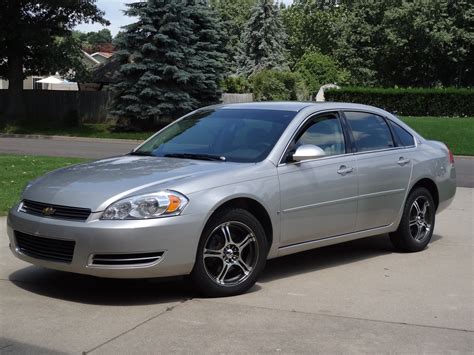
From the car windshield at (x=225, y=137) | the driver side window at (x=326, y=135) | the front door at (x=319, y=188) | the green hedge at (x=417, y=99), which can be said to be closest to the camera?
Result: the front door at (x=319, y=188)

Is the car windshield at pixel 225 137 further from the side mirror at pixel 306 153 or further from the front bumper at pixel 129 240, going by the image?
the front bumper at pixel 129 240

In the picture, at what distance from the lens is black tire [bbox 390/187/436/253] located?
7.50m

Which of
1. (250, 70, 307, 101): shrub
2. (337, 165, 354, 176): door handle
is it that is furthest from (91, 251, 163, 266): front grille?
(250, 70, 307, 101): shrub

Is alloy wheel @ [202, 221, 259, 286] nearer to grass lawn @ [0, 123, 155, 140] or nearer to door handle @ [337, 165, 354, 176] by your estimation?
door handle @ [337, 165, 354, 176]

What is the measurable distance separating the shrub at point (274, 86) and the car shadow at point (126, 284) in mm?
30239

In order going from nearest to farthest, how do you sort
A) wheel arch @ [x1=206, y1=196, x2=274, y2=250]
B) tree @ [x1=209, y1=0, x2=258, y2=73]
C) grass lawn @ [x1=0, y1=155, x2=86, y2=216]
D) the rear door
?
wheel arch @ [x1=206, y1=196, x2=274, y2=250] → the rear door → grass lawn @ [x1=0, y1=155, x2=86, y2=216] → tree @ [x1=209, y1=0, x2=258, y2=73]

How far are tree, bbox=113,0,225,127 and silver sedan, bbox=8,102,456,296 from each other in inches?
906

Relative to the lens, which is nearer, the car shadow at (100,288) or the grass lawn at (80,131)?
the car shadow at (100,288)

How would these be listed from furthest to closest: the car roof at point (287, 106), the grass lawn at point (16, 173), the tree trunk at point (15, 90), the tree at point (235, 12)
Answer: the tree at point (235, 12), the tree trunk at point (15, 90), the grass lawn at point (16, 173), the car roof at point (287, 106)

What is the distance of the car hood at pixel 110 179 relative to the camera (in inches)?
211

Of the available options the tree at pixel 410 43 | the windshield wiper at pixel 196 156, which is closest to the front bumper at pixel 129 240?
the windshield wiper at pixel 196 156

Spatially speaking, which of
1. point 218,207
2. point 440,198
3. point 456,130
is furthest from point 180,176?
point 456,130

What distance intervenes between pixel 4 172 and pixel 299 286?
8.02 meters

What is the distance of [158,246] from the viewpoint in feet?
17.2
